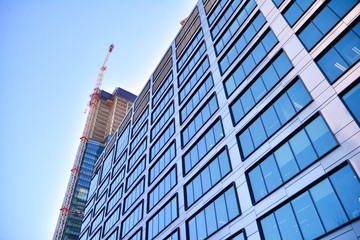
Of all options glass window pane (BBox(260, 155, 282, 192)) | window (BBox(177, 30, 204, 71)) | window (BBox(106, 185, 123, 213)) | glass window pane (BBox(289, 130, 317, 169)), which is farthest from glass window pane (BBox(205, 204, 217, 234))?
window (BBox(106, 185, 123, 213))

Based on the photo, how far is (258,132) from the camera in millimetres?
25141

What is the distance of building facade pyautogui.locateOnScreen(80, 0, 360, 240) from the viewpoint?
18.5m

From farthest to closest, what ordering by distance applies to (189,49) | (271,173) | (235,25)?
(189,49) < (235,25) < (271,173)

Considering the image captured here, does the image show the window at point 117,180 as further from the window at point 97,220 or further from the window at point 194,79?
the window at point 194,79

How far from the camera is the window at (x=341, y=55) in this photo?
789 inches

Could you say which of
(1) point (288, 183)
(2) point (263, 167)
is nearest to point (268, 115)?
(2) point (263, 167)

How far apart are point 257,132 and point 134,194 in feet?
81.5

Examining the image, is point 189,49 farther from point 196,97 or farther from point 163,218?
point 163,218

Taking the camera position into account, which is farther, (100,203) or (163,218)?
(100,203)

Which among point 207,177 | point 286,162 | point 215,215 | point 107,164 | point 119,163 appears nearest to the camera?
point 286,162

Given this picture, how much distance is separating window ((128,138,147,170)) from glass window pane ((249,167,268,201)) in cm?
2666

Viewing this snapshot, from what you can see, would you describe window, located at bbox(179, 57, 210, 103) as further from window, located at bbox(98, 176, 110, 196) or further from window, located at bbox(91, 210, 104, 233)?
window, located at bbox(98, 176, 110, 196)

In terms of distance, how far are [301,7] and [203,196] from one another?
1712cm

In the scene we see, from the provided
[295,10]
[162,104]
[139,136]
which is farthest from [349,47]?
[139,136]
